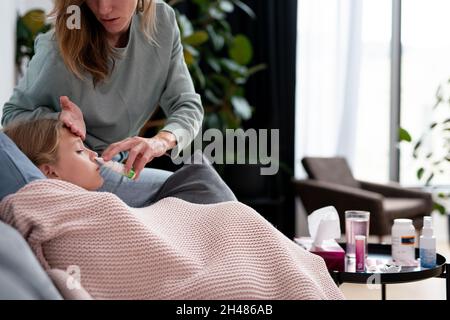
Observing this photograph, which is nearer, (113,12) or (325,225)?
(113,12)

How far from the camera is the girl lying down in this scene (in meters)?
1.08

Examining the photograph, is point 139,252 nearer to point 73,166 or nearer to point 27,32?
point 73,166

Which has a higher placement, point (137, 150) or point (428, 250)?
point (137, 150)

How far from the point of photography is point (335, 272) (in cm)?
175

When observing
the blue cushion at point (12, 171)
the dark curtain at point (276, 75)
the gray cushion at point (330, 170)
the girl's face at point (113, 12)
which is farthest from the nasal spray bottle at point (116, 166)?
the dark curtain at point (276, 75)

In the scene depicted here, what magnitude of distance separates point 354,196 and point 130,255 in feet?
8.63

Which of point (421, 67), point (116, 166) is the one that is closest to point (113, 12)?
point (116, 166)

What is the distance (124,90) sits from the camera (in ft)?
5.57

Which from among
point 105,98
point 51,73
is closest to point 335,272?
point 105,98

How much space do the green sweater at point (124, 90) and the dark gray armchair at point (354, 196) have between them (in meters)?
1.98

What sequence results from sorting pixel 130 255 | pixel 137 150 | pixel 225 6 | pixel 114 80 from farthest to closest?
pixel 225 6
pixel 114 80
pixel 137 150
pixel 130 255

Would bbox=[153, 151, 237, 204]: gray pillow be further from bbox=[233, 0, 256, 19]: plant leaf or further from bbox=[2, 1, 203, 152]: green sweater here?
bbox=[233, 0, 256, 19]: plant leaf
